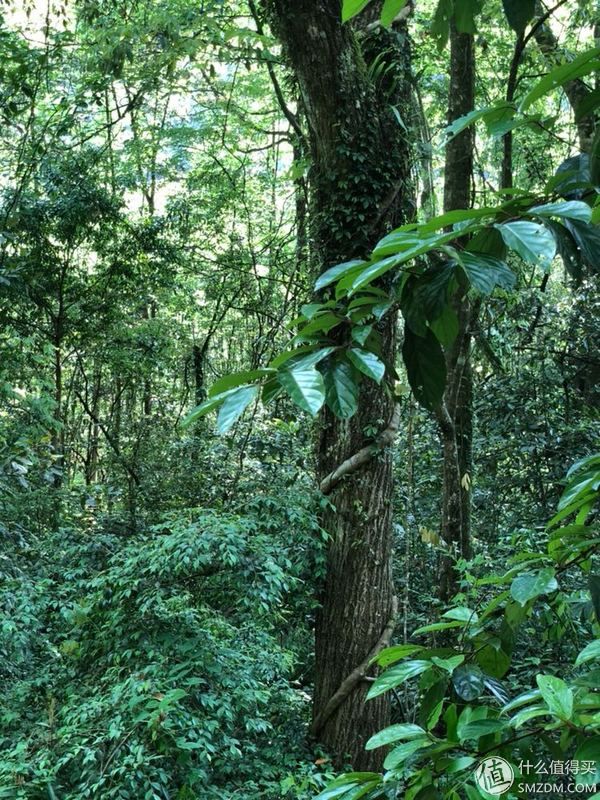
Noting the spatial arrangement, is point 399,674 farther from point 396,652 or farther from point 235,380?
point 235,380

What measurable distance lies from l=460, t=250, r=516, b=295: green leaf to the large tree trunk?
245cm

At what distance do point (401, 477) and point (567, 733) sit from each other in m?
4.41

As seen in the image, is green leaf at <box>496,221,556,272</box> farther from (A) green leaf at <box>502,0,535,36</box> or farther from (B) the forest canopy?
(A) green leaf at <box>502,0,535,36</box>

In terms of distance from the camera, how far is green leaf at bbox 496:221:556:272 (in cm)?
54

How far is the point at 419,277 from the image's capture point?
626mm

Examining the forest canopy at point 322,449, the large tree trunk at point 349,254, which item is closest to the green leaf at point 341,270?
the forest canopy at point 322,449

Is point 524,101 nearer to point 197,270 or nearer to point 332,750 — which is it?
point 332,750

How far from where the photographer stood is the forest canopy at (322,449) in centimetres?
70

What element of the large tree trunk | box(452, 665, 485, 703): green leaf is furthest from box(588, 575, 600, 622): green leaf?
the large tree trunk

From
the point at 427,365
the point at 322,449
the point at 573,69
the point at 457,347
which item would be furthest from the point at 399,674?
the point at 457,347

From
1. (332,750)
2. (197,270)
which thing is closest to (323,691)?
(332,750)

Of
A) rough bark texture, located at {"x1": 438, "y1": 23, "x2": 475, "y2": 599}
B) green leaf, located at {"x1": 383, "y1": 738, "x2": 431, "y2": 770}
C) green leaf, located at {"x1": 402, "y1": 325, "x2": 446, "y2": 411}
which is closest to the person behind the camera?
green leaf, located at {"x1": 402, "y1": 325, "x2": 446, "y2": 411}

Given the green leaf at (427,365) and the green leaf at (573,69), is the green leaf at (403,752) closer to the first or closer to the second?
the green leaf at (427,365)

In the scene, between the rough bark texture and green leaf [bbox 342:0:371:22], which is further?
the rough bark texture
